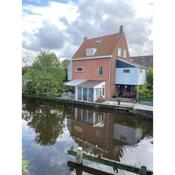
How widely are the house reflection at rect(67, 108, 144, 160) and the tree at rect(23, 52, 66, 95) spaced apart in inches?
38.8

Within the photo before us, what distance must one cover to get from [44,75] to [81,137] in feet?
4.29

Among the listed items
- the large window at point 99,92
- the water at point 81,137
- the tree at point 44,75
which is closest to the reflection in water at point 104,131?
the water at point 81,137

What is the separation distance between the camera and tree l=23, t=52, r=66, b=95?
233 cm

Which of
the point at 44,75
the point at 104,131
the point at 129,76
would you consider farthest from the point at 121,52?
the point at 44,75

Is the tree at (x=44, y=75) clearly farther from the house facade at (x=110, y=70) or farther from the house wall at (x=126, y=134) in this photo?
the house facade at (x=110, y=70)

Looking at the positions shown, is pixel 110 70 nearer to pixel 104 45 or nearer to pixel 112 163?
pixel 104 45

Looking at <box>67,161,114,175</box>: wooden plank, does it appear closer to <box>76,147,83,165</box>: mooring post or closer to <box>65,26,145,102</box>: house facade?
<box>76,147,83,165</box>: mooring post

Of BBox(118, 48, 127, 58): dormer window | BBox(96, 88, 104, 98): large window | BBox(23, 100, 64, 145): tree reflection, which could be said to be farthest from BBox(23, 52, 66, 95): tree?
BBox(118, 48, 127, 58): dormer window

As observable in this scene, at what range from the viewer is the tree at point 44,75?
2.33m

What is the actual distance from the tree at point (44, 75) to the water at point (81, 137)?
22cm

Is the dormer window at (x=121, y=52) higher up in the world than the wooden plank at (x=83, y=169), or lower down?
higher up

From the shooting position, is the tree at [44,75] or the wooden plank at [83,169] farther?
the wooden plank at [83,169]

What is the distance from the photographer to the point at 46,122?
4660mm
